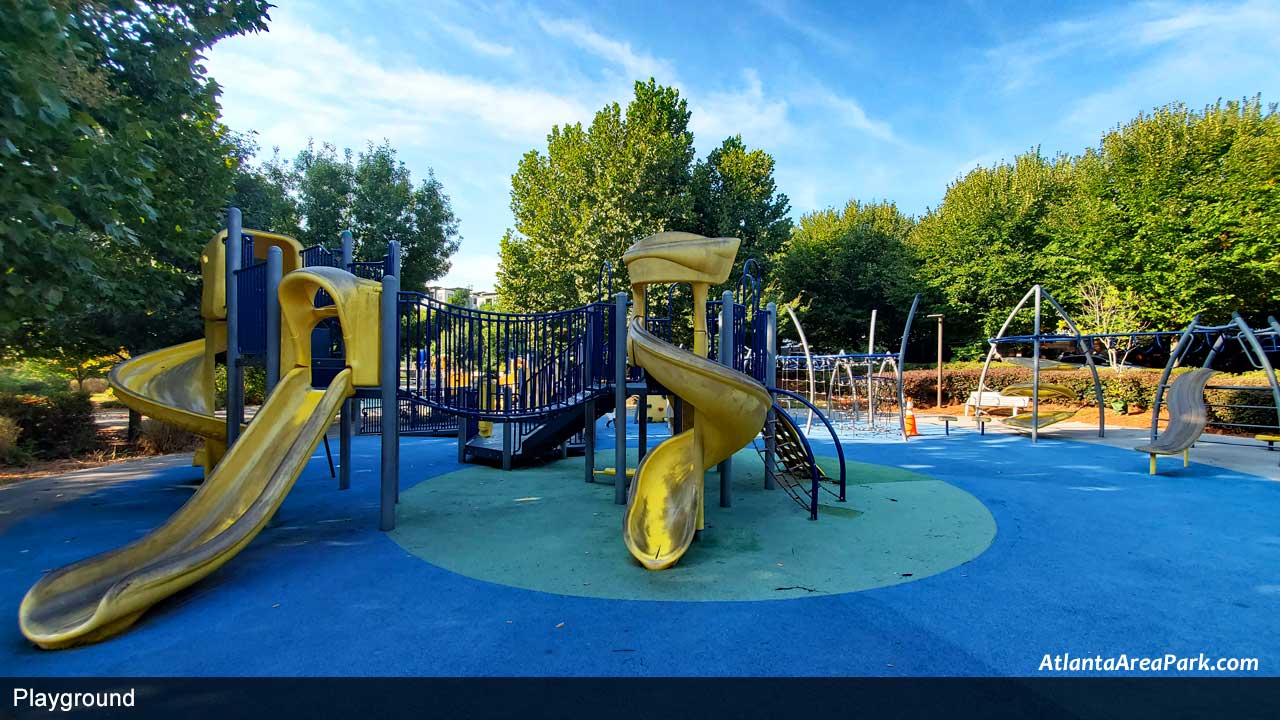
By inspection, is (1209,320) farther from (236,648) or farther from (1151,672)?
(236,648)

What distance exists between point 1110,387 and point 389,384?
22.2 meters

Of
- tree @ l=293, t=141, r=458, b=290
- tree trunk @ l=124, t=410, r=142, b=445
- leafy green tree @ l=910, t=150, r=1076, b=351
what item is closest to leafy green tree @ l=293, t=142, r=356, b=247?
tree @ l=293, t=141, r=458, b=290

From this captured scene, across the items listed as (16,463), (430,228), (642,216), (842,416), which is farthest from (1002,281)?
(16,463)

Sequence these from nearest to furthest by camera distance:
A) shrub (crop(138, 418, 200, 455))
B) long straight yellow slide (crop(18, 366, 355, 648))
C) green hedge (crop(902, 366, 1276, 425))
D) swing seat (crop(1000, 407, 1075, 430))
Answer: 1. long straight yellow slide (crop(18, 366, 355, 648))
2. shrub (crop(138, 418, 200, 455))
3. swing seat (crop(1000, 407, 1075, 430))
4. green hedge (crop(902, 366, 1276, 425))

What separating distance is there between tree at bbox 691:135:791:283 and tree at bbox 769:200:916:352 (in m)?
8.02

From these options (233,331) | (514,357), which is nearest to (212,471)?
(233,331)

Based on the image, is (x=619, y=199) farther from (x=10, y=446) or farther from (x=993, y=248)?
→ (x=993, y=248)

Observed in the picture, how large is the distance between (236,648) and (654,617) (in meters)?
2.81

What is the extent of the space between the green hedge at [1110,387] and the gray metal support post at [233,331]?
17.1 meters

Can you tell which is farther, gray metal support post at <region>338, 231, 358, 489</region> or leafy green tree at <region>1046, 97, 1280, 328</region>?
leafy green tree at <region>1046, 97, 1280, 328</region>

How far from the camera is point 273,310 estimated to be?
262 inches

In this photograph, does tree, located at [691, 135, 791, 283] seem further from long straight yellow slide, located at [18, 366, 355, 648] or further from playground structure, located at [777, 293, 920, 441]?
long straight yellow slide, located at [18, 366, 355, 648]

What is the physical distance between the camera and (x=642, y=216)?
69.1 feet

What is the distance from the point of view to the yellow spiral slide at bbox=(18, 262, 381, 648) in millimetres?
3879
